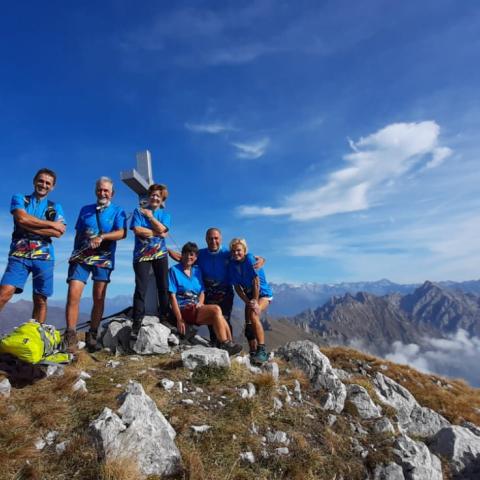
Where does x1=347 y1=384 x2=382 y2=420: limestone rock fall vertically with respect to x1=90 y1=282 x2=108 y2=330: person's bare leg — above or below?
below

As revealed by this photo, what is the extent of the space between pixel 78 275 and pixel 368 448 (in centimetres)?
694

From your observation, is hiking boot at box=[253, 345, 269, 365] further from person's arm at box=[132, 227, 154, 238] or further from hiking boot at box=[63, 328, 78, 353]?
hiking boot at box=[63, 328, 78, 353]

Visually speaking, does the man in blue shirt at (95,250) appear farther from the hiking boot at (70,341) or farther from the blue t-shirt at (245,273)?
the blue t-shirt at (245,273)

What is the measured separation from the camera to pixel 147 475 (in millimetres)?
4645

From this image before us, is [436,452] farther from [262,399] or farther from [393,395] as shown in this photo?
[262,399]

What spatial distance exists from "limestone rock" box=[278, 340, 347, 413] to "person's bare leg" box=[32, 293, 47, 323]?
247 inches

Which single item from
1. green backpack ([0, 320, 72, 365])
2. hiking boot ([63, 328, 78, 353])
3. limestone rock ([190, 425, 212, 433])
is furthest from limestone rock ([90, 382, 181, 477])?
hiking boot ([63, 328, 78, 353])

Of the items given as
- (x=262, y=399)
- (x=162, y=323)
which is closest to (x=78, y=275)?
(x=162, y=323)

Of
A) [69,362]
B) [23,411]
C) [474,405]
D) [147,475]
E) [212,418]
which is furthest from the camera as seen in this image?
[474,405]

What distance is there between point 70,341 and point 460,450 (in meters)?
8.69

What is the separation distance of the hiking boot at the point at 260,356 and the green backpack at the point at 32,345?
4.26 meters

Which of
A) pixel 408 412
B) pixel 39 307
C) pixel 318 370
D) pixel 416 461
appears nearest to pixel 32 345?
pixel 39 307

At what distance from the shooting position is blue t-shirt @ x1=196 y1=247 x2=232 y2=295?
1010cm

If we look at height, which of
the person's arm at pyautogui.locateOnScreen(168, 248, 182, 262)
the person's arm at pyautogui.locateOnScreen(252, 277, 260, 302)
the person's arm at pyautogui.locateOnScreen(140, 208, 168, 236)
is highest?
the person's arm at pyautogui.locateOnScreen(140, 208, 168, 236)
